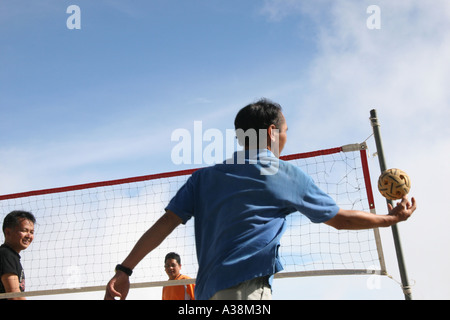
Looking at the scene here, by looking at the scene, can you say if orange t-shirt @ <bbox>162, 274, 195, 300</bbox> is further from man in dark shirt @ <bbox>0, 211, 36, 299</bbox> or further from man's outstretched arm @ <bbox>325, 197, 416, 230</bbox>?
man's outstretched arm @ <bbox>325, 197, 416, 230</bbox>

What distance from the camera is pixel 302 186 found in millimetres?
2113

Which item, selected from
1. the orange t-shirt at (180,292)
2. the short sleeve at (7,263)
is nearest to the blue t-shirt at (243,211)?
the short sleeve at (7,263)

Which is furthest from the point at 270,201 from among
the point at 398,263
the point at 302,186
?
the point at 398,263

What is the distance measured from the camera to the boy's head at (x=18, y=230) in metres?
4.65

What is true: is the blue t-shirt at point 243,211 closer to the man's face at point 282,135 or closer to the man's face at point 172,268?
the man's face at point 282,135

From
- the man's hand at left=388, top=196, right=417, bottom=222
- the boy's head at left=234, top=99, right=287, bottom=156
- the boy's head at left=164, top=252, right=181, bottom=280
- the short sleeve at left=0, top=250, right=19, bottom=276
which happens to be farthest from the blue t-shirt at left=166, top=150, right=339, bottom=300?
the boy's head at left=164, top=252, right=181, bottom=280

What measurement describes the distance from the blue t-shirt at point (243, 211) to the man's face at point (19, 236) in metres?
3.24

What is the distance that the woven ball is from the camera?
3773 mm

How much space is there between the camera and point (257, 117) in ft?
7.66

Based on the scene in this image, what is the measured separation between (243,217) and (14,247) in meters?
3.52

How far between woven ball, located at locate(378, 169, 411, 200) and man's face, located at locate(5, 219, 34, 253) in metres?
3.70
